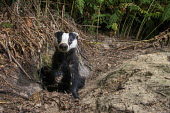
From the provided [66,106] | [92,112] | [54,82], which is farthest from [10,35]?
[92,112]

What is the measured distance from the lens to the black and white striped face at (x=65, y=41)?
3462 millimetres

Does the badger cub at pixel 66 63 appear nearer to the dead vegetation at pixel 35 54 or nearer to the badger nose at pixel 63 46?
the badger nose at pixel 63 46

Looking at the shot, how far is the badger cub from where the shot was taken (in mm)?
3548

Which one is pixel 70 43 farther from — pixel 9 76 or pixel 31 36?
pixel 9 76

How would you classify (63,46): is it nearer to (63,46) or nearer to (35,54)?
(63,46)

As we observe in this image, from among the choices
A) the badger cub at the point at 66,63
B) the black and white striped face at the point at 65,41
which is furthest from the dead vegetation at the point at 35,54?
the black and white striped face at the point at 65,41

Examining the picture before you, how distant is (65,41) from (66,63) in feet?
1.26

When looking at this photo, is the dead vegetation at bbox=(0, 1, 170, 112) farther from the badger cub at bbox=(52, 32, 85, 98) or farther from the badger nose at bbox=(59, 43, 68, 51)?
the badger nose at bbox=(59, 43, 68, 51)

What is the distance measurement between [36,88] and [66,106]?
968 millimetres

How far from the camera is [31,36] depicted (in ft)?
13.0

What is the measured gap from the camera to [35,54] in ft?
12.7

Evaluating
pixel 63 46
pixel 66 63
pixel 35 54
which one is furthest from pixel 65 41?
pixel 35 54

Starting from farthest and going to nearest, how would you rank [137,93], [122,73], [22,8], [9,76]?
[22,8] < [122,73] < [9,76] < [137,93]

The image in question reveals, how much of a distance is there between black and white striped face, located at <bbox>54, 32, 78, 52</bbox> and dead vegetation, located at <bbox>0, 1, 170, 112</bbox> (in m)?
0.51
